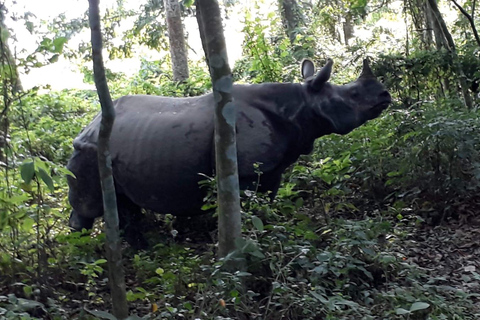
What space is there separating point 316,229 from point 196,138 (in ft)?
4.76

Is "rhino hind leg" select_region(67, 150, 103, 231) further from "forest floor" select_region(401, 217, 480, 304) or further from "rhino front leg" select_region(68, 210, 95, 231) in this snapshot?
"forest floor" select_region(401, 217, 480, 304)

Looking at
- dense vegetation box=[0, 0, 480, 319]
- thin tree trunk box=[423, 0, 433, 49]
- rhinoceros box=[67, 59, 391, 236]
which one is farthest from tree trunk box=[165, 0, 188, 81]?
rhinoceros box=[67, 59, 391, 236]

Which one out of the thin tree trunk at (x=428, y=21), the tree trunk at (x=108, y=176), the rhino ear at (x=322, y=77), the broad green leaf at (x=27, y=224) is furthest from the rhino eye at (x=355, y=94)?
the thin tree trunk at (x=428, y=21)

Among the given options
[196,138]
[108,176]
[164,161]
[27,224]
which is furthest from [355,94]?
[27,224]

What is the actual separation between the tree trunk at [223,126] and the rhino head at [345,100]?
206 cm

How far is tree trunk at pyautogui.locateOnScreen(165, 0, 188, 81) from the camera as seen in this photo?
14.6 meters

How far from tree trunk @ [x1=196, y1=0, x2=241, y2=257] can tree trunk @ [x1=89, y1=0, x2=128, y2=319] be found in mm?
901

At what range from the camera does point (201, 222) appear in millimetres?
7391

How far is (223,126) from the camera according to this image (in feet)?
16.2

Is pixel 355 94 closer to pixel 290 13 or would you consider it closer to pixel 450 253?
pixel 450 253

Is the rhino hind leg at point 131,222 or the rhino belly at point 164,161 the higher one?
the rhino belly at point 164,161

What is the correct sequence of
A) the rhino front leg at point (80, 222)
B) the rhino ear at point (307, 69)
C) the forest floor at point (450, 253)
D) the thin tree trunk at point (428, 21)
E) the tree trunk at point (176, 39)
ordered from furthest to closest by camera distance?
the tree trunk at point (176, 39) → the thin tree trunk at point (428, 21) → the rhino ear at point (307, 69) → the rhino front leg at point (80, 222) → the forest floor at point (450, 253)

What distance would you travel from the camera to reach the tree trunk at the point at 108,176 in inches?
164

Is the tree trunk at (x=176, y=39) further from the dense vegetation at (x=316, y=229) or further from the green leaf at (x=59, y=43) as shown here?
the green leaf at (x=59, y=43)
